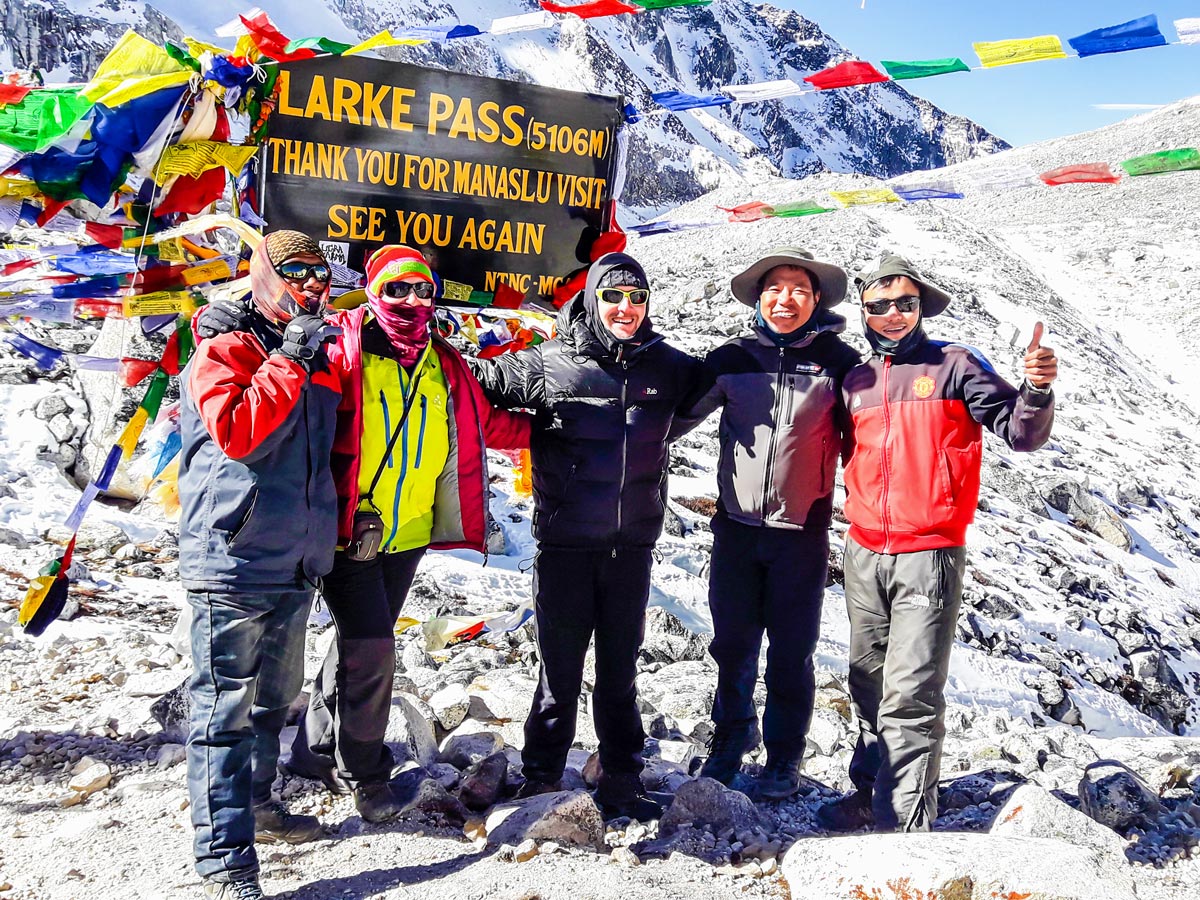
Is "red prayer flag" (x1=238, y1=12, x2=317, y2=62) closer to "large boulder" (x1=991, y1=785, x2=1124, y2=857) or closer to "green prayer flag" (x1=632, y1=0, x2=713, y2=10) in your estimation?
"green prayer flag" (x1=632, y1=0, x2=713, y2=10)

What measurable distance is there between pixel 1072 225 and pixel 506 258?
4006 centimetres

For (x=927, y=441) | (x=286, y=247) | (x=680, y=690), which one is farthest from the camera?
(x=680, y=690)

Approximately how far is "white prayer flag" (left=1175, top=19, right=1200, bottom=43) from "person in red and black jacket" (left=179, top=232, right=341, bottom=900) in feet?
11.5

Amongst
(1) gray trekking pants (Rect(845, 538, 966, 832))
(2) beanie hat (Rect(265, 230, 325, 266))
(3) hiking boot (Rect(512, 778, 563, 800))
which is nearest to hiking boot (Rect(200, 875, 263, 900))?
(3) hiking boot (Rect(512, 778, 563, 800))

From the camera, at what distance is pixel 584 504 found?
3395 millimetres

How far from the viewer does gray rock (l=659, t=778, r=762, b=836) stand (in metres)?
3.38

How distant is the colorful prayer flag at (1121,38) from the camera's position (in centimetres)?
355

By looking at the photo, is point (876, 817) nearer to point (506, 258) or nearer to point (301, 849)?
point (301, 849)

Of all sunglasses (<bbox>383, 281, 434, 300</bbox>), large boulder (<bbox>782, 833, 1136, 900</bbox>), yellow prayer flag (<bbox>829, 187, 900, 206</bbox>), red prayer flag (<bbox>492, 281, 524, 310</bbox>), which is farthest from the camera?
yellow prayer flag (<bbox>829, 187, 900, 206</bbox>)

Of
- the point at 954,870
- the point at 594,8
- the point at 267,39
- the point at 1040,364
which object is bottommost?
the point at 954,870

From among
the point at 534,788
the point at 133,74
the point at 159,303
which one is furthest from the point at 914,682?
the point at 133,74

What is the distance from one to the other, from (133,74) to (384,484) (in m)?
1.91

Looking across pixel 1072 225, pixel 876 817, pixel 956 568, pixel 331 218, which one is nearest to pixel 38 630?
pixel 331 218

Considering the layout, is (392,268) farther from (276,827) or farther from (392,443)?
(276,827)
